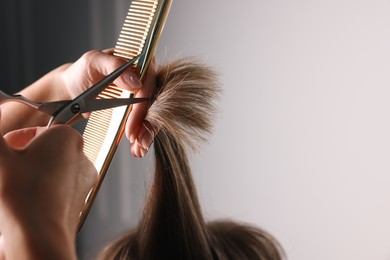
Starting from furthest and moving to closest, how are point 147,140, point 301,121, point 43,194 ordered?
point 301,121 < point 147,140 < point 43,194

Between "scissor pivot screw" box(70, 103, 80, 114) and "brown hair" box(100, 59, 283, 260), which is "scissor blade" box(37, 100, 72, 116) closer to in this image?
"scissor pivot screw" box(70, 103, 80, 114)

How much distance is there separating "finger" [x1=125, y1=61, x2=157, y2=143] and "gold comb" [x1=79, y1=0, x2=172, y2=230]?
0.9 inches

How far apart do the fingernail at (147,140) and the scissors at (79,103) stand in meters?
0.06

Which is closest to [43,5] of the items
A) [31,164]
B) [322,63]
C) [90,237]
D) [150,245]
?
[90,237]

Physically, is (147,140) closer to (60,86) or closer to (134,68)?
(134,68)

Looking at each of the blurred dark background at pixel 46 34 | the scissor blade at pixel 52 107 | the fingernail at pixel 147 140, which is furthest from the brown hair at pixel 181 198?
the blurred dark background at pixel 46 34

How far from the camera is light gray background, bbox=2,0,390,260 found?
1288 mm

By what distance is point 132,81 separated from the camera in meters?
0.78

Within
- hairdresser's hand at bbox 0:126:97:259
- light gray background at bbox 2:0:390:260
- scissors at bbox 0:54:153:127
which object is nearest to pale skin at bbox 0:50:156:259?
hairdresser's hand at bbox 0:126:97:259

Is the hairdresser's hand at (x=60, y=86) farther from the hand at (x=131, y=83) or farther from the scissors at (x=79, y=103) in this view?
the scissors at (x=79, y=103)

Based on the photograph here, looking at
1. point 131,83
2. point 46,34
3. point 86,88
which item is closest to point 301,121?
point 86,88

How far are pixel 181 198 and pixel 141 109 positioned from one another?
14 centimetres

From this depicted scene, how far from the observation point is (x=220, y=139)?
1.56 meters

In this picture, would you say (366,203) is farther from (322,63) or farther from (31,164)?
(31,164)
